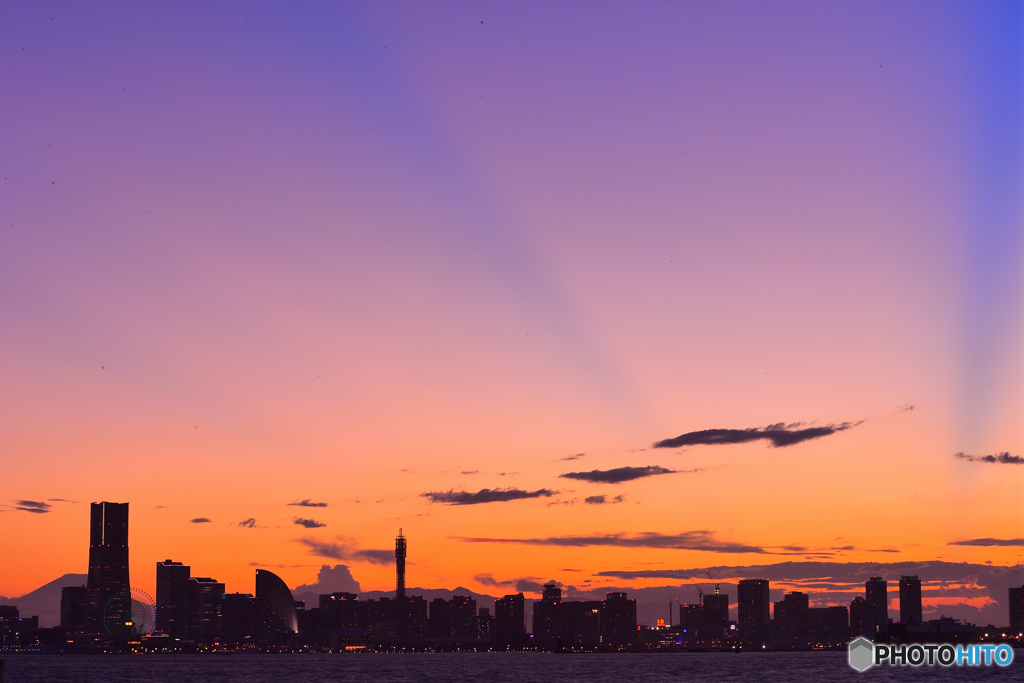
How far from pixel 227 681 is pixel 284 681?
10154 mm

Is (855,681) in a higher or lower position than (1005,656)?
lower

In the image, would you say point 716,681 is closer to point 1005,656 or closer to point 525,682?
point 525,682

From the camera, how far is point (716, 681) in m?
180

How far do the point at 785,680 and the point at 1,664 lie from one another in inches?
6461

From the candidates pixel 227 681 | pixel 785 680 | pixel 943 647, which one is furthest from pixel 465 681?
pixel 943 647

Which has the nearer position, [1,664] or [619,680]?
[1,664]

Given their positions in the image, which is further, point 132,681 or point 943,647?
point 132,681

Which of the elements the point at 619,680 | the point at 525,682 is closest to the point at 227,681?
the point at 525,682

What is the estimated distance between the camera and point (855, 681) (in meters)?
186

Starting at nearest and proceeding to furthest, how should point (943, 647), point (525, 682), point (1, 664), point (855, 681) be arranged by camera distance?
point (1, 664) < point (943, 647) < point (525, 682) < point (855, 681)

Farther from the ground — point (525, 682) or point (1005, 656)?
point (1005, 656)

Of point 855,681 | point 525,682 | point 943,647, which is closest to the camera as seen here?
point 943,647

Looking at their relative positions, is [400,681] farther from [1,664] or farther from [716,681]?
[1,664]

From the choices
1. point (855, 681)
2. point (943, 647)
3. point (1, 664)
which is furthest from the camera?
point (855, 681)
